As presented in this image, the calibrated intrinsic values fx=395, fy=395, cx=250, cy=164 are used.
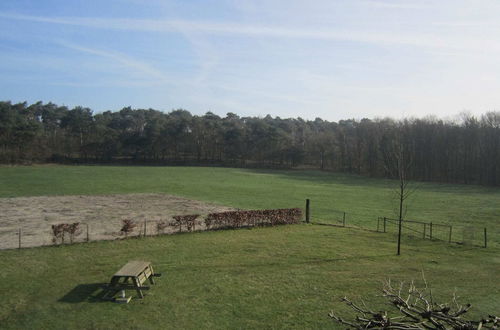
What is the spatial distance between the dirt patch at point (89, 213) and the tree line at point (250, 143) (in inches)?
2348

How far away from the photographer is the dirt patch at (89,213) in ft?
71.5

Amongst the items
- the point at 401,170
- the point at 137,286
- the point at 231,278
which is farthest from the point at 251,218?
the point at 137,286

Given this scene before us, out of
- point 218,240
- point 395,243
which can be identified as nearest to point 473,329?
point 218,240

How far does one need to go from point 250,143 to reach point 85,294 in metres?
100

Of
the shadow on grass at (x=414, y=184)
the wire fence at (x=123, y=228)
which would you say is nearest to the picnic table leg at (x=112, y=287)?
the wire fence at (x=123, y=228)

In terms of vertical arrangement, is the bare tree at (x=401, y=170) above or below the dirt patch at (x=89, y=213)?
above

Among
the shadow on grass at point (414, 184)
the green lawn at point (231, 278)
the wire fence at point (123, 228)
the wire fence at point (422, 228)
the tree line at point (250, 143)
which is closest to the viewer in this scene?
the green lawn at point (231, 278)

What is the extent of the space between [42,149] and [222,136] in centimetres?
4589

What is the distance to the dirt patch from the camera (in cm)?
2178

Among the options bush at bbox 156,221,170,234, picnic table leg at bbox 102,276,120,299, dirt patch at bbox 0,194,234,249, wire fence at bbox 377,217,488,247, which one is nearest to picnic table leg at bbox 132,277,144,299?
picnic table leg at bbox 102,276,120,299

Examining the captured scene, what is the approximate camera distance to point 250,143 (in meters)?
112

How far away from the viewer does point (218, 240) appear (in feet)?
66.8

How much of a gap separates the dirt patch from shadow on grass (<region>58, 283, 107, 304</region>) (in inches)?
314

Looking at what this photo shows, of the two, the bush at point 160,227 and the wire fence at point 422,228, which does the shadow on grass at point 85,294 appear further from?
the wire fence at point 422,228
